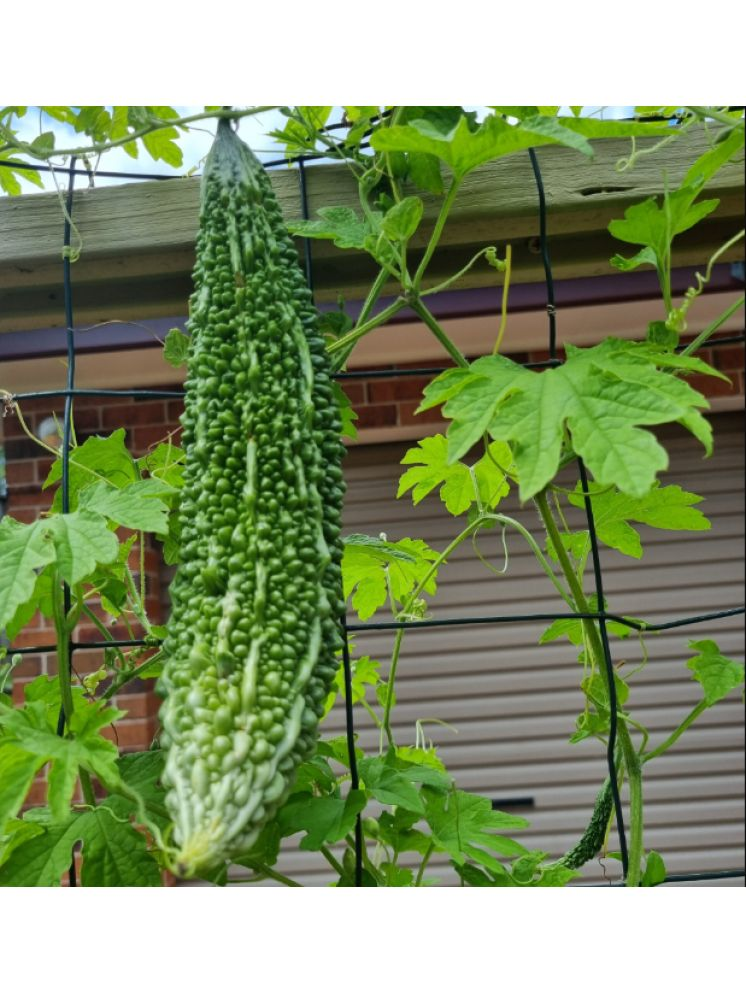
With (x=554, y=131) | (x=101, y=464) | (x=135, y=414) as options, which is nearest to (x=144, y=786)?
(x=101, y=464)

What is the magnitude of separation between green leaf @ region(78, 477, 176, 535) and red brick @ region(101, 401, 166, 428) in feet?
7.21

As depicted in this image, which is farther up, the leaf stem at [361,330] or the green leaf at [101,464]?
the leaf stem at [361,330]

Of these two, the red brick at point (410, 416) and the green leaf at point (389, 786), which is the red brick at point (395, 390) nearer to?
the red brick at point (410, 416)

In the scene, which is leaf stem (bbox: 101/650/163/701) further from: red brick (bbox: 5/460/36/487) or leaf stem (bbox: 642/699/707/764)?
red brick (bbox: 5/460/36/487)

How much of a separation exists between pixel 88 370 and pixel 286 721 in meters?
2.43

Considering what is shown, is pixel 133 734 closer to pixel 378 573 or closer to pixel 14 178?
pixel 378 573

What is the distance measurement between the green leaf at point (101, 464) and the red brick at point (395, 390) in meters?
2.05

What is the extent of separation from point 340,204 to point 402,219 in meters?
0.16

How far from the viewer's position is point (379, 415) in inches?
124

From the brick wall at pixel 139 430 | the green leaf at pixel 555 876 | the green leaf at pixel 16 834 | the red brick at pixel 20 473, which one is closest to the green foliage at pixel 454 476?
the green leaf at pixel 555 876

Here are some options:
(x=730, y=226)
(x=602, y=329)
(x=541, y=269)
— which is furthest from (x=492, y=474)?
(x=602, y=329)

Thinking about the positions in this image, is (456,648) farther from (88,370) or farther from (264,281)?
(264,281)

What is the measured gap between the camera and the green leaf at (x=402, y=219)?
0.91 m

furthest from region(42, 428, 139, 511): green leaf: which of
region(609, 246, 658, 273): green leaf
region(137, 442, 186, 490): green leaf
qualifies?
A: region(609, 246, 658, 273): green leaf
